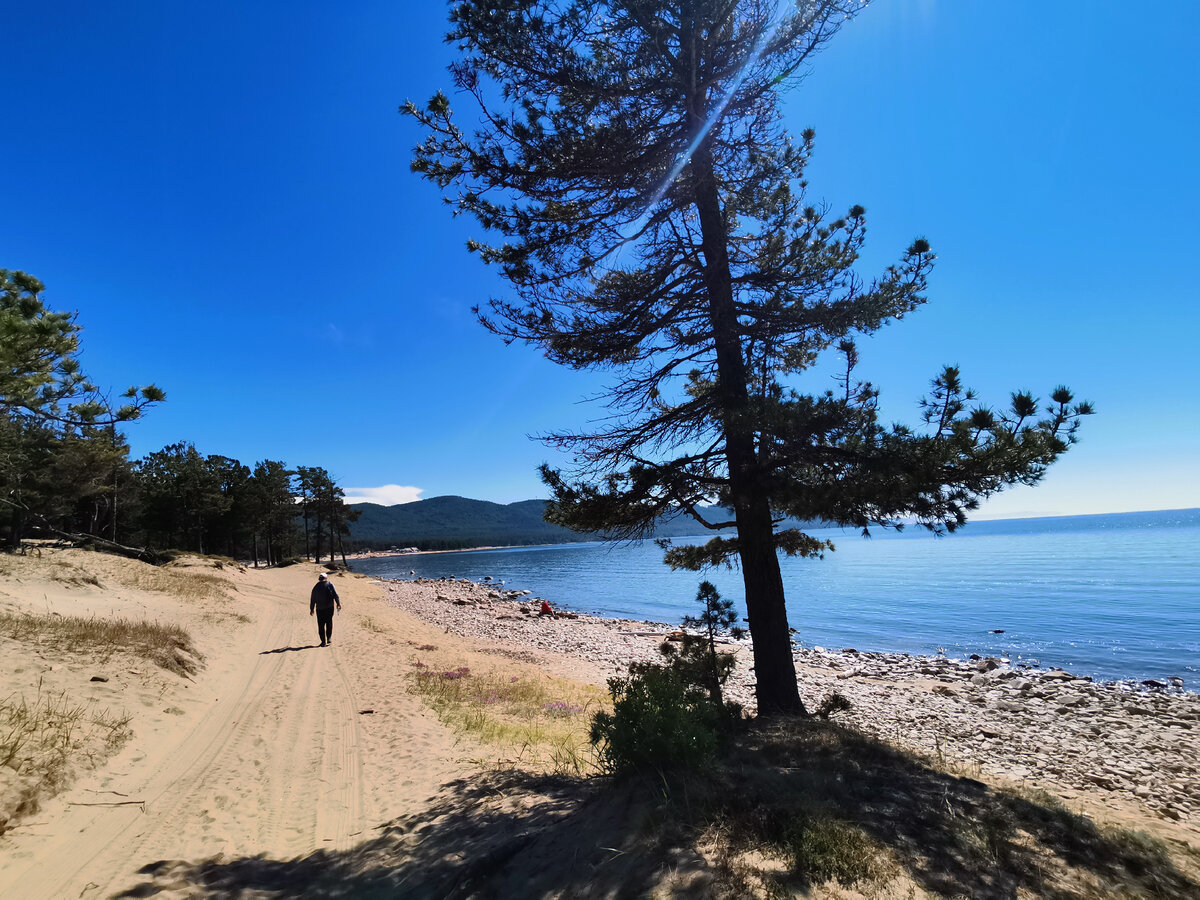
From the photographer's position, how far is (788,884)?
3105 mm

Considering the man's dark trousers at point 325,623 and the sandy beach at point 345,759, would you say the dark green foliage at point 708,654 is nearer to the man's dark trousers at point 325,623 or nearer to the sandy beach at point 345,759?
the sandy beach at point 345,759

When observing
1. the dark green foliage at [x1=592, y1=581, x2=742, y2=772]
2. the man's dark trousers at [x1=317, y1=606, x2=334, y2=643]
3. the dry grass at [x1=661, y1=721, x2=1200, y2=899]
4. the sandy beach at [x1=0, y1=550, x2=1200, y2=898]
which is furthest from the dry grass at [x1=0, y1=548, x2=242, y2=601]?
the dry grass at [x1=661, y1=721, x2=1200, y2=899]

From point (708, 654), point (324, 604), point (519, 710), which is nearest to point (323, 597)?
point (324, 604)

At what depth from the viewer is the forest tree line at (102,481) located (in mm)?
11023

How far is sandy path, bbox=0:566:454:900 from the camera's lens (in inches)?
170

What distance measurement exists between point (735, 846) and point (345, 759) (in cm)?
617

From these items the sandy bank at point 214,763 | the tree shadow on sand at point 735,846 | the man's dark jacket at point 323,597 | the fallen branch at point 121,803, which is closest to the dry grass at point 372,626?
the man's dark jacket at point 323,597

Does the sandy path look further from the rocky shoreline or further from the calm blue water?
the rocky shoreline

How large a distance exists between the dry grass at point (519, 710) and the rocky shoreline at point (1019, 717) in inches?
169

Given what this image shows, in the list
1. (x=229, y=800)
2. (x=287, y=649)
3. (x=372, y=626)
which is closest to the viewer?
(x=229, y=800)

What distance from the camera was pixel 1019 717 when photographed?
11617 millimetres

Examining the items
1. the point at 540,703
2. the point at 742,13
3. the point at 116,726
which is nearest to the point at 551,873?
the point at 116,726

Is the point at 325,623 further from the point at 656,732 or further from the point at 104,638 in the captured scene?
the point at 656,732

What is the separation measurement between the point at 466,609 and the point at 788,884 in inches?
1349
